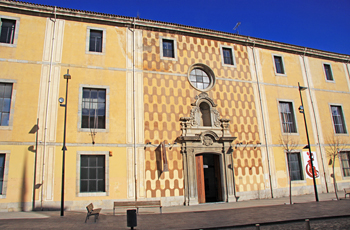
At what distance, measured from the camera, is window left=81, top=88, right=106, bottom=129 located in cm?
1537

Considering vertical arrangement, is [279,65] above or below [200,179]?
above

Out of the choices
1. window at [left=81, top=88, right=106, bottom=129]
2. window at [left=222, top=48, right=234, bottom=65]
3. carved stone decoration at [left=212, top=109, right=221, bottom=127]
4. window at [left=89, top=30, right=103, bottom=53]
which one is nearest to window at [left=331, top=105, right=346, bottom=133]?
window at [left=222, top=48, right=234, bottom=65]

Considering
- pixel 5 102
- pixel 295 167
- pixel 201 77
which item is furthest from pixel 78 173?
pixel 295 167

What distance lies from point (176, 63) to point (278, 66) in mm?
9014

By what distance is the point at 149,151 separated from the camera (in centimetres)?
1583

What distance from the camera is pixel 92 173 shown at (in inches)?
578

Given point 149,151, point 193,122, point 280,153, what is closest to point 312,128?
point 280,153

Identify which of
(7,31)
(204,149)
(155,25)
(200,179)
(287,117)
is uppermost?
(155,25)

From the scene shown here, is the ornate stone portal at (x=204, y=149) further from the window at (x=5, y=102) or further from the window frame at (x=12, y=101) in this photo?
the window at (x=5, y=102)

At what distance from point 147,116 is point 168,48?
529 centimetres

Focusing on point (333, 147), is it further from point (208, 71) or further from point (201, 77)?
point (201, 77)

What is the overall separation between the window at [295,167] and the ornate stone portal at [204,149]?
16.3ft

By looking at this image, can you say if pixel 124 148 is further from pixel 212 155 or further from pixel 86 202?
pixel 212 155

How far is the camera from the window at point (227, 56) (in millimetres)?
19922
